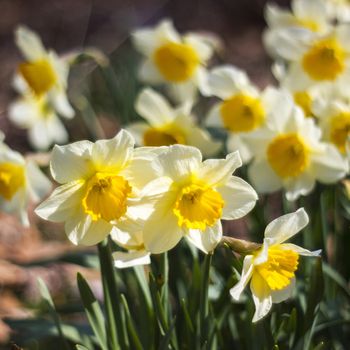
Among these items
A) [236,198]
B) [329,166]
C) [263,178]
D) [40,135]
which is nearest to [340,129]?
[329,166]

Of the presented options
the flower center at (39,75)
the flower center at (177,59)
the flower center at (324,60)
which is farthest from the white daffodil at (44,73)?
the flower center at (324,60)

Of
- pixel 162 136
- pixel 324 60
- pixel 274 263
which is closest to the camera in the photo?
pixel 274 263

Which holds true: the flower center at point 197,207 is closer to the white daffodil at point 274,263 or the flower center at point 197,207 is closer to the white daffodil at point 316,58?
the white daffodil at point 274,263

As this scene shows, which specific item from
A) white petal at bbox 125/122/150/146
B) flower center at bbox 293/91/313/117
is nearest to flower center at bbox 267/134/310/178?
flower center at bbox 293/91/313/117

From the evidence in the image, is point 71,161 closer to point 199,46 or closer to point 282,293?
point 282,293

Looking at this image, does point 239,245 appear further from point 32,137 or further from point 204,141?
point 32,137

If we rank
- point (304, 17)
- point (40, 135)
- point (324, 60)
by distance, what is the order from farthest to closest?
point (40, 135), point (304, 17), point (324, 60)

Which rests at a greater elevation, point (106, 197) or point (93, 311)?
point (106, 197)

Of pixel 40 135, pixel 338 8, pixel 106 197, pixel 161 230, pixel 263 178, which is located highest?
pixel 106 197
